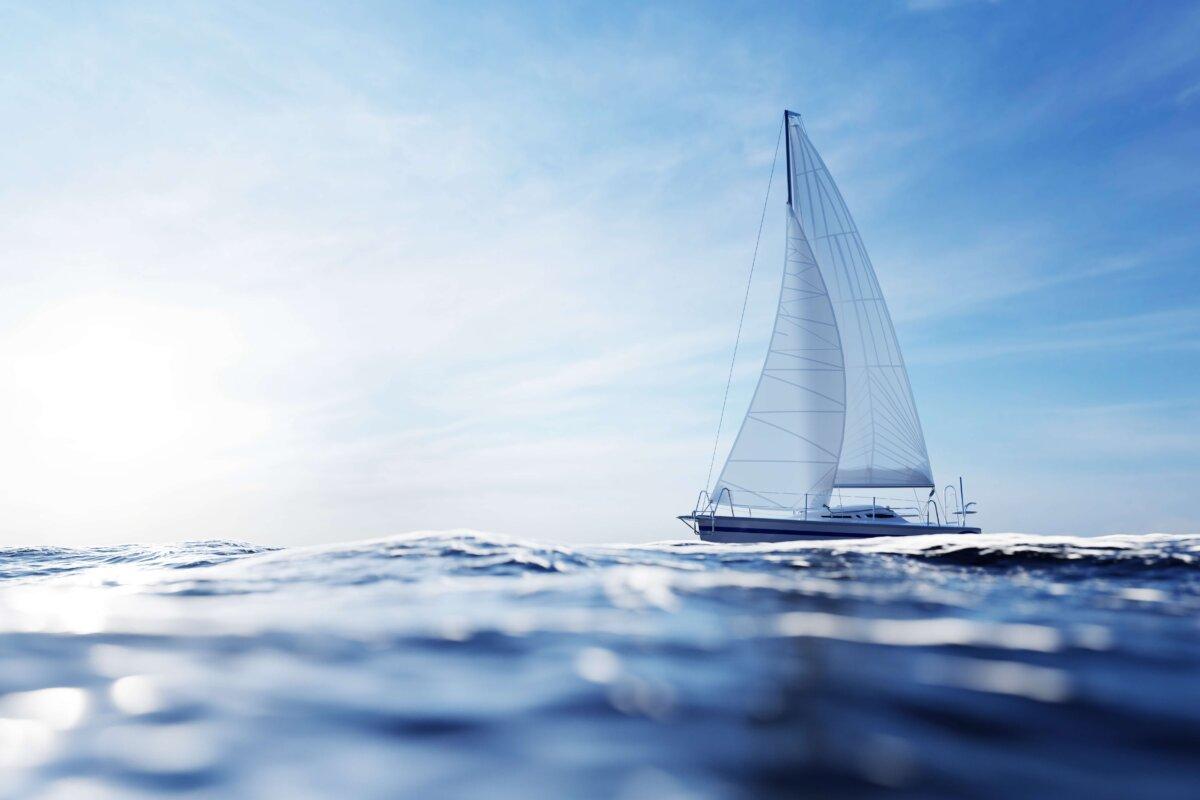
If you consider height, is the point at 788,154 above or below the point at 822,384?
above

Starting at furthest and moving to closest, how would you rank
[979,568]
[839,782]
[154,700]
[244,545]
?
1. [244,545]
2. [979,568]
3. [154,700]
4. [839,782]

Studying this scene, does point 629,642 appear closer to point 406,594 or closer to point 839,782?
point 839,782

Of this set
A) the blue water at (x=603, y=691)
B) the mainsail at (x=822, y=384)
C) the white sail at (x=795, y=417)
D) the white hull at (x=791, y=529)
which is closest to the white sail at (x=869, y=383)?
the mainsail at (x=822, y=384)

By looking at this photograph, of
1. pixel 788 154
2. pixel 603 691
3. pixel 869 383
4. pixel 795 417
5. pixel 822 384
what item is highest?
pixel 788 154

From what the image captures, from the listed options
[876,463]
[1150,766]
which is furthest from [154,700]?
[876,463]

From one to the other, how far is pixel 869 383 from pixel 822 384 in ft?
12.6

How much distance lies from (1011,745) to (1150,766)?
326mm

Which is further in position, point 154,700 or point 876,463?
point 876,463

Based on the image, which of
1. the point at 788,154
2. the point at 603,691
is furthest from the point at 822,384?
the point at 603,691

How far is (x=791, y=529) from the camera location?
80.5 feet

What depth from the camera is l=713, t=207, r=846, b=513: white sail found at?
91.9 feet

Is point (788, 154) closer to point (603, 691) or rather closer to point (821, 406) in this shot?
point (821, 406)

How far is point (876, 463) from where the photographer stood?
31.1m

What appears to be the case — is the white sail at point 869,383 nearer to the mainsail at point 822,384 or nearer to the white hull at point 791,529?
the mainsail at point 822,384
